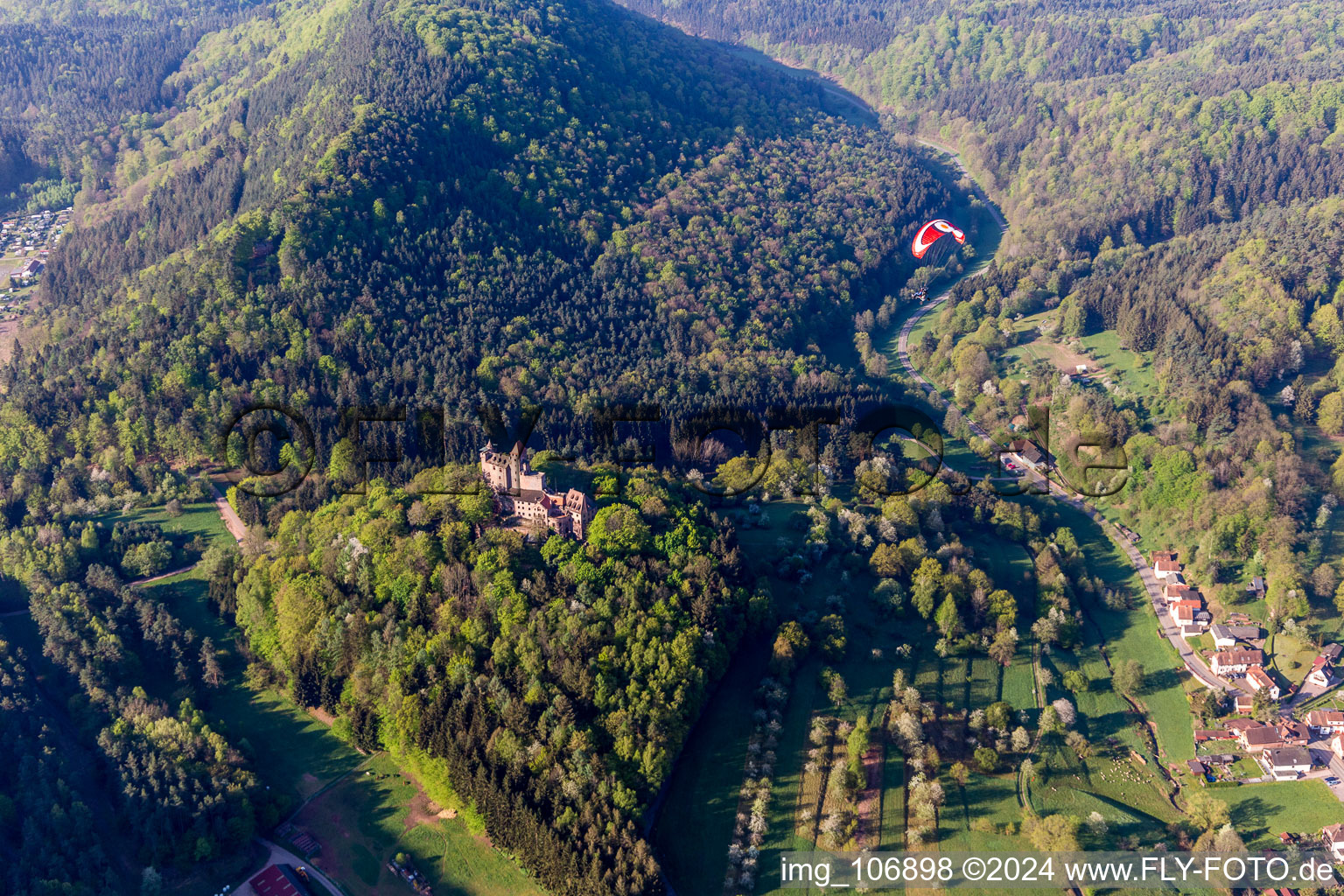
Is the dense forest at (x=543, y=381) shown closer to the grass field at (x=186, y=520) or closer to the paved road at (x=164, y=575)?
the paved road at (x=164, y=575)

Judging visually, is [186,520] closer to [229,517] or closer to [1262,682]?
[229,517]

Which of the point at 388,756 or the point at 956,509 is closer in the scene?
the point at 388,756

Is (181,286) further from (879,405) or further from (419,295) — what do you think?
(879,405)

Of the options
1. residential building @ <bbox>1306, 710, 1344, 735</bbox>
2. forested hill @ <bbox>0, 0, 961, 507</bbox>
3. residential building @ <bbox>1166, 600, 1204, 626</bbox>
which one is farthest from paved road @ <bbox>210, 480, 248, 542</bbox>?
residential building @ <bbox>1306, 710, 1344, 735</bbox>

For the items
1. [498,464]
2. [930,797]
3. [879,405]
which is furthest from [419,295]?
[930,797]

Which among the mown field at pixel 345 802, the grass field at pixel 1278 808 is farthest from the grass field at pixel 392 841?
the grass field at pixel 1278 808

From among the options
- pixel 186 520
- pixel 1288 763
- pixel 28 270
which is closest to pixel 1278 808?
pixel 1288 763
